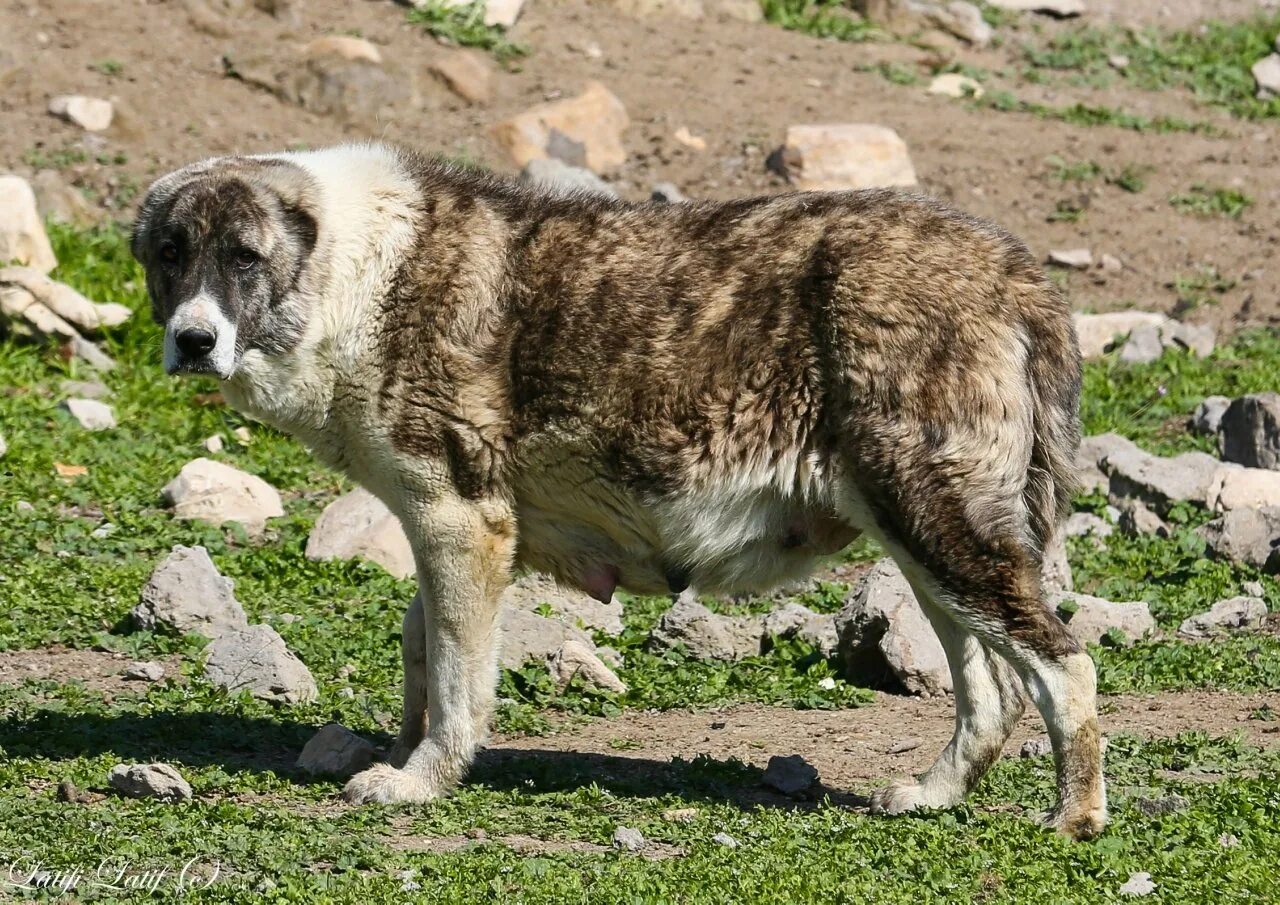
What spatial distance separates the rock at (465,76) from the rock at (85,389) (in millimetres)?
5548

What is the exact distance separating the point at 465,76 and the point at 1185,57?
7643mm

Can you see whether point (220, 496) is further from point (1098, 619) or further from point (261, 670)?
point (1098, 619)

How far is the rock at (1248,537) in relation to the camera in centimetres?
1011

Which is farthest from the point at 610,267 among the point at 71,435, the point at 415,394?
the point at 71,435

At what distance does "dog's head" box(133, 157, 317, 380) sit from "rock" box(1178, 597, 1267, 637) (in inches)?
193

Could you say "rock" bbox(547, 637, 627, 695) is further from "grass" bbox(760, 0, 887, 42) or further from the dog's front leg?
"grass" bbox(760, 0, 887, 42)

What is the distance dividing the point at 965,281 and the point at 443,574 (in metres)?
2.29

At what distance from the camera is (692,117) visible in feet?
55.3

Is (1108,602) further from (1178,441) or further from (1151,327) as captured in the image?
(1151,327)

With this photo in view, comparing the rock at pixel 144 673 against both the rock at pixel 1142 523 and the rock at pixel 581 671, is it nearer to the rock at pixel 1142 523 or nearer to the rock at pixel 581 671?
the rock at pixel 581 671

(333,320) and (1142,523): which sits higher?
(333,320)

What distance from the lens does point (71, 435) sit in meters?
11.6

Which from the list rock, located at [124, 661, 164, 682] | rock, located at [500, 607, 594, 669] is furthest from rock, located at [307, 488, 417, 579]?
rock, located at [124, 661, 164, 682]

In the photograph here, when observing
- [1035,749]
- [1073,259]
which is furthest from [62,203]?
[1035,749]
